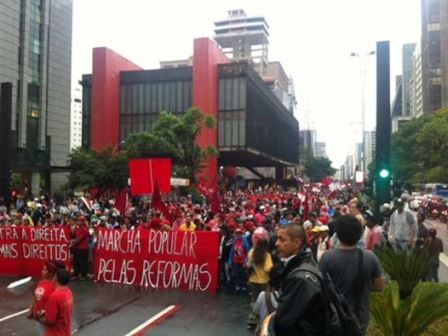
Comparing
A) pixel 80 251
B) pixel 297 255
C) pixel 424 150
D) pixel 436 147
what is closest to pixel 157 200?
pixel 80 251

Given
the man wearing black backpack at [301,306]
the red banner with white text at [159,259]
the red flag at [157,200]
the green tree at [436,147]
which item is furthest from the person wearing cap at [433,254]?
the green tree at [436,147]

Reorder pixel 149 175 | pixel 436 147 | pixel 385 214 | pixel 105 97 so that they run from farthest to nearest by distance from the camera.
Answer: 1. pixel 105 97
2. pixel 436 147
3. pixel 149 175
4. pixel 385 214

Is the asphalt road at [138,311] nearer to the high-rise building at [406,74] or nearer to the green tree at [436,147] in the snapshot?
the green tree at [436,147]

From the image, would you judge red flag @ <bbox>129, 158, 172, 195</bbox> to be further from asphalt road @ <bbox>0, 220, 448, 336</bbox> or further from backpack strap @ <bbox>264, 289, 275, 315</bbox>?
backpack strap @ <bbox>264, 289, 275, 315</bbox>

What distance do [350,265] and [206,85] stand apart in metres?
52.4

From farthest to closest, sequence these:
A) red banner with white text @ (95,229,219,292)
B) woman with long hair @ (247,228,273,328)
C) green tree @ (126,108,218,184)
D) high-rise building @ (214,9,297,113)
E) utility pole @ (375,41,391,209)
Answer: high-rise building @ (214,9,297,113) < green tree @ (126,108,218,184) < utility pole @ (375,41,391,209) < red banner with white text @ (95,229,219,292) < woman with long hair @ (247,228,273,328)

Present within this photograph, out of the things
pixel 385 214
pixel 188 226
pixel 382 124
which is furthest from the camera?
pixel 385 214

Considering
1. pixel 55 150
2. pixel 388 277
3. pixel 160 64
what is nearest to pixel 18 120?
pixel 55 150

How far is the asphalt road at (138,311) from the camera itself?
330 inches

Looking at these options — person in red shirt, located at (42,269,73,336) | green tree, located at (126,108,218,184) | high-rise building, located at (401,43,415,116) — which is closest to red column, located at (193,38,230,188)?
green tree, located at (126,108,218,184)

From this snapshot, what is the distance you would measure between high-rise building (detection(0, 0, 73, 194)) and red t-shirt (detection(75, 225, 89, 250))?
42938mm

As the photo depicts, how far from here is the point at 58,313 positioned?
528 centimetres

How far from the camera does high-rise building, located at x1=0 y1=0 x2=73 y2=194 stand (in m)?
57.6

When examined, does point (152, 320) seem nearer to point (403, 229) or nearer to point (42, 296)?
point (42, 296)
